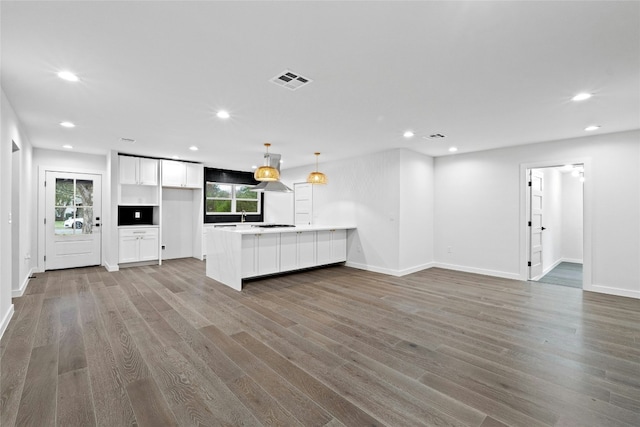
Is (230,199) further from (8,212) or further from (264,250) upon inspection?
(8,212)

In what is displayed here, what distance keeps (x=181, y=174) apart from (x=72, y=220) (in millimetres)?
2353

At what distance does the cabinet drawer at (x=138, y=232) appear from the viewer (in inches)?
245

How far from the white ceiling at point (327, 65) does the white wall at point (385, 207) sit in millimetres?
1626

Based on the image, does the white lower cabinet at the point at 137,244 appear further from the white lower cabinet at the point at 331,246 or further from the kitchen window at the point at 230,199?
the white lower cabinet at the point at 331,246

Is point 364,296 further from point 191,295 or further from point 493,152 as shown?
point 493,152

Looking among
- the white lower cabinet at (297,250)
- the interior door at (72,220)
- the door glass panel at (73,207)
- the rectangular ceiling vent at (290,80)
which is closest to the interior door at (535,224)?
the white lower cabinet at (297,250)

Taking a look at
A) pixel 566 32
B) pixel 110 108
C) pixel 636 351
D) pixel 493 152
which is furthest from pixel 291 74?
pixel 493 152

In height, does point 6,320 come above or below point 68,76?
below

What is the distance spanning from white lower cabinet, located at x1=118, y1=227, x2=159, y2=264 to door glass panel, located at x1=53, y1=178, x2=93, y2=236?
0.89m

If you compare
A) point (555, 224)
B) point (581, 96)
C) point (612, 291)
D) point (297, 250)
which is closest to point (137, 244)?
point (297, 250)

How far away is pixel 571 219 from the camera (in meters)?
7.42

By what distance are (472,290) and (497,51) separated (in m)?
3.64

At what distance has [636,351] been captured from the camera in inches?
105

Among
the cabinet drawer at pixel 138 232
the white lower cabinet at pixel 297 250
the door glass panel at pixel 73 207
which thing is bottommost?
the white lower cabinet at pixel 297 250
